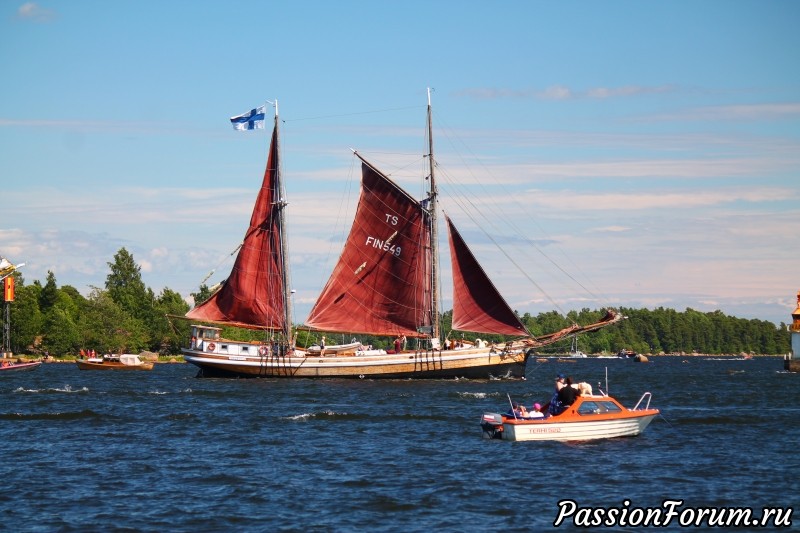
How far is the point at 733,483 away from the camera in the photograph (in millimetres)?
39719

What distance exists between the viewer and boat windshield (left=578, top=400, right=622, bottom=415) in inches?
1903

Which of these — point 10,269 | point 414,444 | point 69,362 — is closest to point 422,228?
point 414,444

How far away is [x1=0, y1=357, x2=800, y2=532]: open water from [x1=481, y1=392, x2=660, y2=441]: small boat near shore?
577 millimetres

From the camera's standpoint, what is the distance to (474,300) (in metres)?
93.6

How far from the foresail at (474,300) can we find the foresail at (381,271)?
3.55m

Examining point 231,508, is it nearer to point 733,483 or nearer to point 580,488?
point 580,488

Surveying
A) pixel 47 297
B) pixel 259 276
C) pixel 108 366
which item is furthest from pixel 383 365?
pixel 47 297

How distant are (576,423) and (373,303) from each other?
50.4m

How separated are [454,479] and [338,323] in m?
58.9

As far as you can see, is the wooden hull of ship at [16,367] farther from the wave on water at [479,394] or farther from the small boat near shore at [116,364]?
the wave on water at [479,394]

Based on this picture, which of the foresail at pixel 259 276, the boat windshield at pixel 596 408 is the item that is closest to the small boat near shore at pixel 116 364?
the foresail at pixel 259 276
